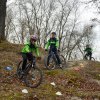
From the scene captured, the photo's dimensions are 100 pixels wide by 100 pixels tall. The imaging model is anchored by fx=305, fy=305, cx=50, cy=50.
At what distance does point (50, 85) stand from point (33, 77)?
4.90 feet

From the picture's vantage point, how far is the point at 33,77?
1321cm

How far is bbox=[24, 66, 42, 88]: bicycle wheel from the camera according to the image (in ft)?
42.9

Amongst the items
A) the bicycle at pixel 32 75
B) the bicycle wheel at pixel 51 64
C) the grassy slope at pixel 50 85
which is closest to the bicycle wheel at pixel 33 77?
the bicycle at pixel 32 75

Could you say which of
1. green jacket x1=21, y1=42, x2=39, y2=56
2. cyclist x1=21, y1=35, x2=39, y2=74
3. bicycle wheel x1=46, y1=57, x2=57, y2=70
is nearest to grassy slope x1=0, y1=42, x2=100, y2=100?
bicycle wheel x1=46, y1=57, x2=57, y2=70

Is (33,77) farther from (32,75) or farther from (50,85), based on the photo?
(50,85)

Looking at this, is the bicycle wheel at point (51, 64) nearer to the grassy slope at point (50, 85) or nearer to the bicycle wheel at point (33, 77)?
the grassy slope at point (50, 85)

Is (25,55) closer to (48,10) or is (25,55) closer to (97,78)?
(97,78)

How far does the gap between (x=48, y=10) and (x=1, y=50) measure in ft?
122

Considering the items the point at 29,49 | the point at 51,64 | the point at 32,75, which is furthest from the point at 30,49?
the point at 51,64

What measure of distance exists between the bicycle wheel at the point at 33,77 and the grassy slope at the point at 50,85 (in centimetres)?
26

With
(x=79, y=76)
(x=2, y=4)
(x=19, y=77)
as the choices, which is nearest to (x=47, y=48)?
(x=79, y=76)

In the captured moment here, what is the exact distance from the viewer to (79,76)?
1689 cm

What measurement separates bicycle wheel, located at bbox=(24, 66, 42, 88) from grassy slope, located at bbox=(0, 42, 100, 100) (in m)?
0.26

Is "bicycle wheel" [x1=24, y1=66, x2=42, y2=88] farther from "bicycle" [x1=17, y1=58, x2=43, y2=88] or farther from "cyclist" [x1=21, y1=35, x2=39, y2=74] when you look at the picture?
"cyclist" [x1=21, y1=35, x2=39, y2=74]
